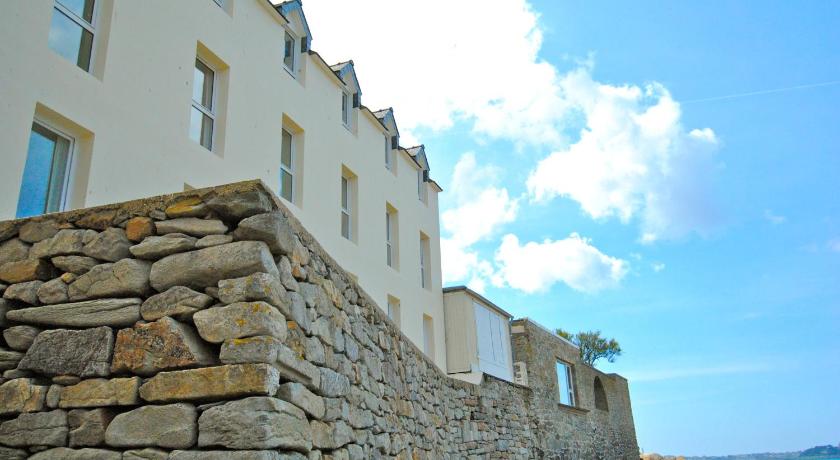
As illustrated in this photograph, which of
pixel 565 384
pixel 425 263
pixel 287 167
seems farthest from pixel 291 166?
pixel 565 384

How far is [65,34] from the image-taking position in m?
7.20

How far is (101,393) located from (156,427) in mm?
411

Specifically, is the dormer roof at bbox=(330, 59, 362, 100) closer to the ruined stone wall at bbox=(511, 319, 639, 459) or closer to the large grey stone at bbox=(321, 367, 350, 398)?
the ruined stone wall at bbox=(511, 319, 639, 459)

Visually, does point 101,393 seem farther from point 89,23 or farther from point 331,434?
point 89,23

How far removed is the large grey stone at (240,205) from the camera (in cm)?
365

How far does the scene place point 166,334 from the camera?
3.40 meters

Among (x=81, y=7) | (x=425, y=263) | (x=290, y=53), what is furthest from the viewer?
(x=425, y=263)

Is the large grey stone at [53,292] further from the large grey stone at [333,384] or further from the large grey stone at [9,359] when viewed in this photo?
the large grey stone at [333,384]

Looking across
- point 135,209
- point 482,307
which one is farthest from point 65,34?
point 482,307

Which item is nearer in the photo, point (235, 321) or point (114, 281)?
point (235, 321)

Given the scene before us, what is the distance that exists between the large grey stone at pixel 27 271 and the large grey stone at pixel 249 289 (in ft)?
3.91

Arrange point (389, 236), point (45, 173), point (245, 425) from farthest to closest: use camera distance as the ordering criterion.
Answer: point (389, 236), point (45, 173), point (245, 425)

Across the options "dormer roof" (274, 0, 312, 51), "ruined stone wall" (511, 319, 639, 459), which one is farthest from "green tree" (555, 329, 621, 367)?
"dormer roof" (274, 0, 312, 51)

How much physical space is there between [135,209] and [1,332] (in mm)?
1049
